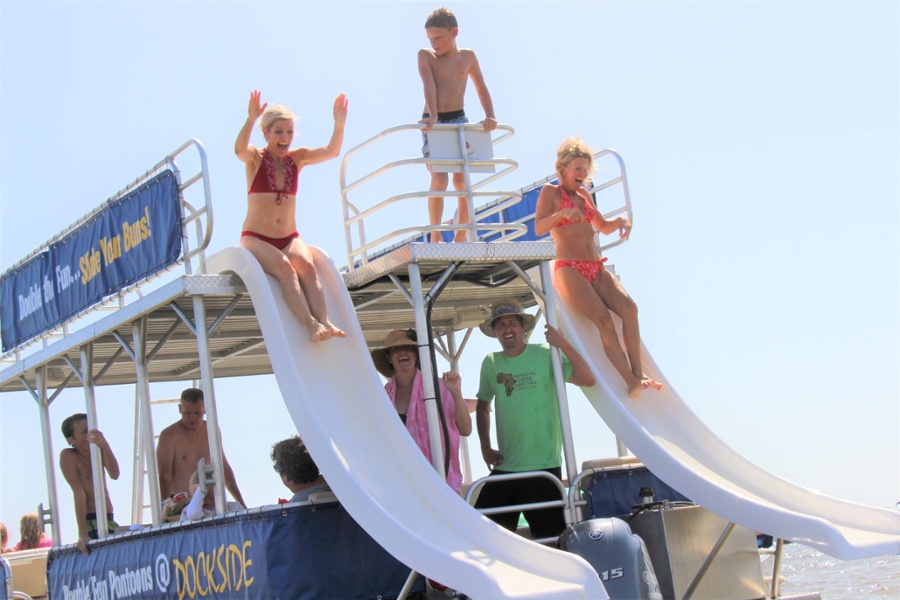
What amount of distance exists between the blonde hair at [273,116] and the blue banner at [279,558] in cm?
297

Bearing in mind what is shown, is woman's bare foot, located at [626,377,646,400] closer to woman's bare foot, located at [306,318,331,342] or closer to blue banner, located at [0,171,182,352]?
woman's bare foot, located at [306,318,331,342]

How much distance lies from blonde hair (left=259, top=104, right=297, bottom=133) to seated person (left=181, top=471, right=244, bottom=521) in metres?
2.66

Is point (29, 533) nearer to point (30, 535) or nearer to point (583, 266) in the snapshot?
point (30, 535)

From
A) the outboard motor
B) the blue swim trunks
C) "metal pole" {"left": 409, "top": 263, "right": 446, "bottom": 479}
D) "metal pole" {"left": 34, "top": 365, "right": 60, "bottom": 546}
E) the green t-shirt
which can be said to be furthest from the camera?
"metal pole" {"left": 34, "top": 365, "right": 60, "bottom": 546}

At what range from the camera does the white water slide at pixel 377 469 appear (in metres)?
7.27

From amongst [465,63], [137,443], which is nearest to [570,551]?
[465,63]

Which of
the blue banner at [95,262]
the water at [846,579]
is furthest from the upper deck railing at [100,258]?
the water at [846,579]

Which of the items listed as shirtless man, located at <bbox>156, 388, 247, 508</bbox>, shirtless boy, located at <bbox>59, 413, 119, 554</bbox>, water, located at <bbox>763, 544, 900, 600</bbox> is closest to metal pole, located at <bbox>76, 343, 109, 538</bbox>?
shirtless boy, located at <bbox>59, 413, 119, 554</bbox>

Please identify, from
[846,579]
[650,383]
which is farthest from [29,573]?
[846,579]

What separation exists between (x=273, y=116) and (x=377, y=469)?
2907mm

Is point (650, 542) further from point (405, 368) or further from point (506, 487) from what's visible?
point (405, 368)

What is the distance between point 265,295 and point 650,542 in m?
3.25

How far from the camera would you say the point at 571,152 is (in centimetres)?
976

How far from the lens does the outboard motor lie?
771 cm
